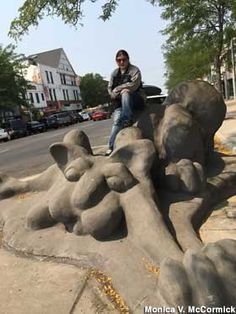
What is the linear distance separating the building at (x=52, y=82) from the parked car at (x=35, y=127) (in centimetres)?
2781

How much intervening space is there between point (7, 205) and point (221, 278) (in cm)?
426

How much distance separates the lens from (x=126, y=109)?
732 cm

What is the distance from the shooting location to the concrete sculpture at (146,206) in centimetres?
371

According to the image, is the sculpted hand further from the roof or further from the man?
the roof

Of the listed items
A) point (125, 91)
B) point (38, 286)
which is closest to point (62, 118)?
point (125, 91)

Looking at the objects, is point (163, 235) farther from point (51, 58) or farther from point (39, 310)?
point (51, 58)

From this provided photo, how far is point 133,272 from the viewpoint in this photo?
4469 mm

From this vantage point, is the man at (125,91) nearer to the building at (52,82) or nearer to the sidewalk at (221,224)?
the sidewalk at (221,224)

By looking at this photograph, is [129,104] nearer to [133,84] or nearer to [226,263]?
[133,84]

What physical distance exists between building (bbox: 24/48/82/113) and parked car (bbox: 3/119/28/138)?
31.9m

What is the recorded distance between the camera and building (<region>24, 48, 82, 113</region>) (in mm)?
84500

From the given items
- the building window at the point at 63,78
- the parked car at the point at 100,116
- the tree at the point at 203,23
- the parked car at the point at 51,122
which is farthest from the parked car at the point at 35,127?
the building window at the point at 63,78

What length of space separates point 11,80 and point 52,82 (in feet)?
155

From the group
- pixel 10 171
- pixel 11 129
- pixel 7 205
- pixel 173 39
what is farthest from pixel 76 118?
pixel 7 205
